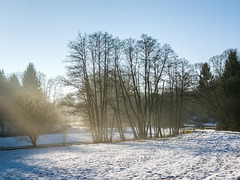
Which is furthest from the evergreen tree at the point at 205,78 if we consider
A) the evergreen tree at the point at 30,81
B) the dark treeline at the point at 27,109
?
the evergreen tree at the point at 30,81

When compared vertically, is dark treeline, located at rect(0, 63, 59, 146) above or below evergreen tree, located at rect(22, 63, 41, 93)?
below

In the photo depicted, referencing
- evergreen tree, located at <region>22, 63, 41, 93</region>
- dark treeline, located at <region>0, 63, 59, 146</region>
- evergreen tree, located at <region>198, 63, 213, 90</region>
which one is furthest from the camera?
evergreen tree, located at <region>22, 63, 41, 93</region>

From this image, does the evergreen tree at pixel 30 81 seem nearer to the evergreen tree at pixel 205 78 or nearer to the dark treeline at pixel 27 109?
the dark treeline at pixel 27 109

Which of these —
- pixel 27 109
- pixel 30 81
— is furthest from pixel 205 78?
pixel 30 81

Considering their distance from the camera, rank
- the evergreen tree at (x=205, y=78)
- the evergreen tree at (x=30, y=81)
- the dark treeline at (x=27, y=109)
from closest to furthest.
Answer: the dark treeline at (x=27, y=109)
the evergreen tree at (x=205, y=78)
the evergreen tree at (x=30, y=81)

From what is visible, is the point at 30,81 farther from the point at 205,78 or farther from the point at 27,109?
the point at 205,78

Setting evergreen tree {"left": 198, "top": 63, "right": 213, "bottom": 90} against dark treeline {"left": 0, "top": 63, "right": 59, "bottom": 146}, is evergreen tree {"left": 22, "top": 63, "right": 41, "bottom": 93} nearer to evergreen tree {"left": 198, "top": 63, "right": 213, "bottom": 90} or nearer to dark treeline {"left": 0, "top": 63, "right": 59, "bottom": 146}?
dark treeline {"left": 0, "top": 63, "right": 59, "bottom": 146}

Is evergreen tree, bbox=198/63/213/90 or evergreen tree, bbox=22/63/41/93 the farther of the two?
evergreen tree, bbox=22/63/41/93

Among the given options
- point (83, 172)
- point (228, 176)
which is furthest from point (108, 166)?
point (228, 176)

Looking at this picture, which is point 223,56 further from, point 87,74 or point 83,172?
point 83,172

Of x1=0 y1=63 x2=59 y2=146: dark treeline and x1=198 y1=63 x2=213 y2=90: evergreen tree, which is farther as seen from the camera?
x1=198 y1=63 x2=213 y2=90: evergreen tree

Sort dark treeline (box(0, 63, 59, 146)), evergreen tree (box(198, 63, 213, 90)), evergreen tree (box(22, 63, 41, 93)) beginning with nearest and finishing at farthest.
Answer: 1. dark treeline (box(0, 63, 59, 146))
2. evergreen tree (box(198, 63, 213, 90))
3. evergreen tree (box(22, 63, 41, 93))

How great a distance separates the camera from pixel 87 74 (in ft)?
78.8

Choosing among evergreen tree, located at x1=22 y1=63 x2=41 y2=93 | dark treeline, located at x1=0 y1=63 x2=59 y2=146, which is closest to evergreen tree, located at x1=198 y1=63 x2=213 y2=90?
dark treeline, located at x1=0 y1=63 x2=59 y2=146
